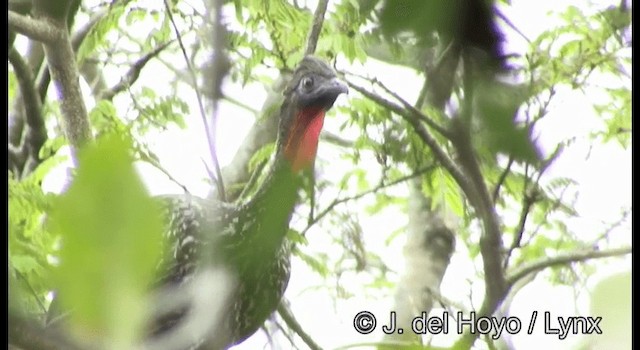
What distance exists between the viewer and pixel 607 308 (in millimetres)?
152

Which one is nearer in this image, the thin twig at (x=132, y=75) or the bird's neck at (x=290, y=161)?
the bird's neck at (x=290, y=161)

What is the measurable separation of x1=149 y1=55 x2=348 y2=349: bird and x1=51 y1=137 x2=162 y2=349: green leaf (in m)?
0.09

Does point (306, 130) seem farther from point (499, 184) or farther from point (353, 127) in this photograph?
point (499, 184)

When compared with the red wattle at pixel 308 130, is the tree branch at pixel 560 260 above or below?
below

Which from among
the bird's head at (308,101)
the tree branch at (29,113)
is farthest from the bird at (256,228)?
the tree branch at (29,113)

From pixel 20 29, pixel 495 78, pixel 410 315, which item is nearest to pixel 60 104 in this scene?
pixel 20 29

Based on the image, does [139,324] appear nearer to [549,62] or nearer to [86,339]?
[86,339]

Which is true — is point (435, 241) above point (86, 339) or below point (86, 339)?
above

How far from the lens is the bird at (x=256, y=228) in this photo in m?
0.24

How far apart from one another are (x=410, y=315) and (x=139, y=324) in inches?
13.0

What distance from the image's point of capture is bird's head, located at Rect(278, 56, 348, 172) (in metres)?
0.41

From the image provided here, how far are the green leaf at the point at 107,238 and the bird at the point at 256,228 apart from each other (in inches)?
3.6

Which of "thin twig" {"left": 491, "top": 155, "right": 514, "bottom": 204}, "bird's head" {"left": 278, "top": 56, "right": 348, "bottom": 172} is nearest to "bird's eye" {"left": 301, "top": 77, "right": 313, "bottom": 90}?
"bird's head" {"left": 278, "top": 56, "right": 348, "bottom": 172}

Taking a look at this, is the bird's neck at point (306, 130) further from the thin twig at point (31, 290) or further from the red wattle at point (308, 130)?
the thin twig at point (31, 290)
